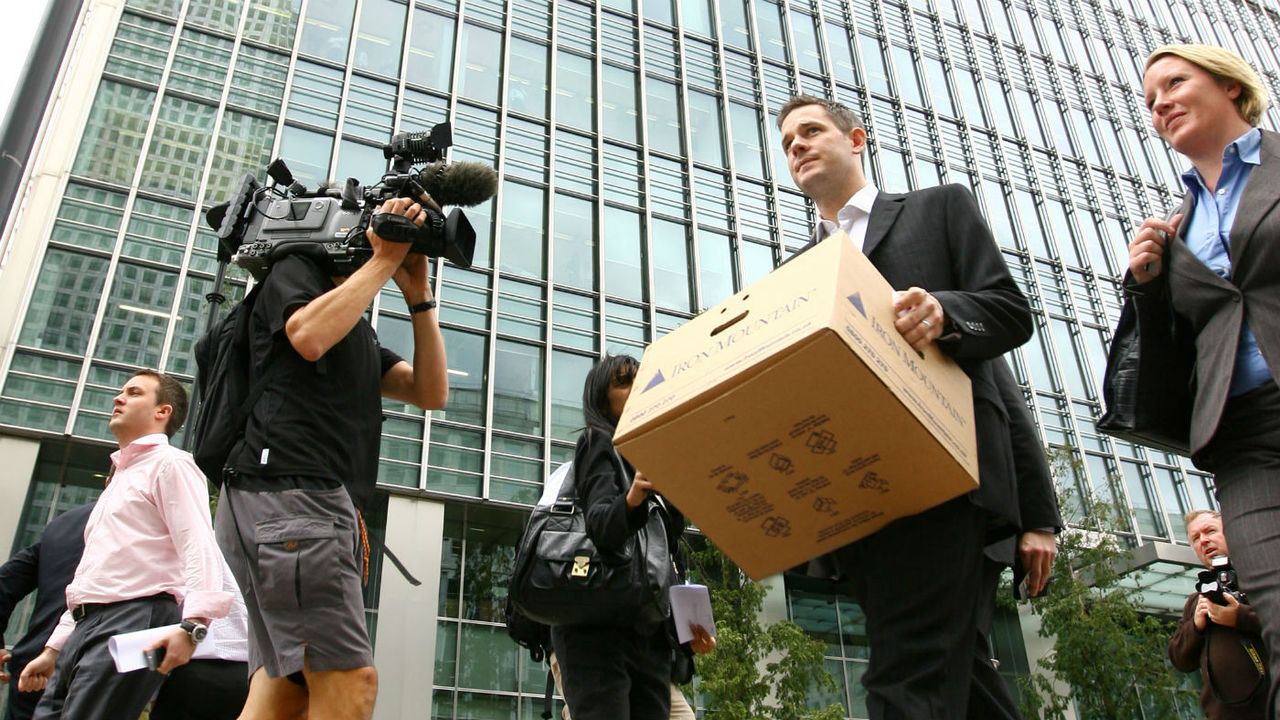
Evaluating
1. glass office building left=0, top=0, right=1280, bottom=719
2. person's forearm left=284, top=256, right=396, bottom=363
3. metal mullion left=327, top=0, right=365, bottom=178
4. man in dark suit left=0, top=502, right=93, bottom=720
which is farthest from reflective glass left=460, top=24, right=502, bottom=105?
person's forearm left=284, top=256, right=396, bottom=363

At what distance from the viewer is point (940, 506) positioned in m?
2.40

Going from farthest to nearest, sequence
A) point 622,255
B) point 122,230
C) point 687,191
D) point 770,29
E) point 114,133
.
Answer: point 770,29 < point 687,191 < point 622,255 < point 114,133 < point 122,230

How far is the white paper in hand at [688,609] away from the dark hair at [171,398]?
2490 mm

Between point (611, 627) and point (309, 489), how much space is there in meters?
1.45

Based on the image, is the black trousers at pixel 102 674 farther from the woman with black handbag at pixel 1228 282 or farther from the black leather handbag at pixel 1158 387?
the woman with black handbag at pixel 1228 282

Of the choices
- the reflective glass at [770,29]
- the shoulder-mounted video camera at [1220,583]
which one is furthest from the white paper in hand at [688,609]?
the reflective glass at [770,29]

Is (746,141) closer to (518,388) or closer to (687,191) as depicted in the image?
(687,191)

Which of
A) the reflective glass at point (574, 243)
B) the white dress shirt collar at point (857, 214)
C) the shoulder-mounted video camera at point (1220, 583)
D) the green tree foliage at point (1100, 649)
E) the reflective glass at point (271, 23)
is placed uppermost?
the reflective glass at point (271, 23)

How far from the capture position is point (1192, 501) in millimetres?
21641

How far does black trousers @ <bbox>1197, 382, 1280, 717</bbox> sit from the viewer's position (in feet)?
7.19

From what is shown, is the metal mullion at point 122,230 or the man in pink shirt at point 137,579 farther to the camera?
the metal mullion at point 122,230

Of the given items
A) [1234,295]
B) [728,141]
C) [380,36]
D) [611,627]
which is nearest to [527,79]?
[380,36]

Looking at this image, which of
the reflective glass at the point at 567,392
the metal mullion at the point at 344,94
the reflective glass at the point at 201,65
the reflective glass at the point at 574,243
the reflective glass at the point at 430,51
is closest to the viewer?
the reflective glass at the point at 567,392

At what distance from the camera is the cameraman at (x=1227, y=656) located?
179 inches
